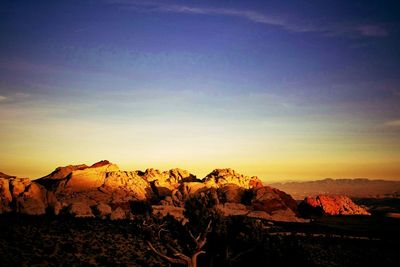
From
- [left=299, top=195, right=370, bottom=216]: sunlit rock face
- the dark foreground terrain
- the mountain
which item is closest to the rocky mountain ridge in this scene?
the mountain

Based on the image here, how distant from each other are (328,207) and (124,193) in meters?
67.6

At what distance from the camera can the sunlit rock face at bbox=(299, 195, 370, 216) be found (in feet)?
378

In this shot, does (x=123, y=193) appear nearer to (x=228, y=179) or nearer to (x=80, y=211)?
(x=80, y=211)

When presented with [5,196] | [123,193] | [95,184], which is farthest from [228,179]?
[5,196]

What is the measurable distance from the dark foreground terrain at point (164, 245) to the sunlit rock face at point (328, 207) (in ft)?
122

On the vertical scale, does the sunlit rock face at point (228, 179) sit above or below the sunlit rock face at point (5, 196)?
above

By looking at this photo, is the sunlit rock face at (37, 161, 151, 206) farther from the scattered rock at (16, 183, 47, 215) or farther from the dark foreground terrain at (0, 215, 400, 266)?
the dark foreground terrain at (0, 215, 400, 266)

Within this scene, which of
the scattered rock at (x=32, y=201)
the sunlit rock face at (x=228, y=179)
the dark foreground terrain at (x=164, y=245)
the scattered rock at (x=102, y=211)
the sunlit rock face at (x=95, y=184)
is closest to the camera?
the dark foreground terrain at (x=164, y=245)

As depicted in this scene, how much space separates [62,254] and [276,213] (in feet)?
234

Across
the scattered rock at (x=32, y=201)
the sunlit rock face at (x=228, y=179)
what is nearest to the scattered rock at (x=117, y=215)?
the scattered rock at (x=32, y=201)

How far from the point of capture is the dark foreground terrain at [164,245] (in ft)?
82.3

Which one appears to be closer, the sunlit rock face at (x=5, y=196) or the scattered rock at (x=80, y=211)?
the sunlit rock face at (x=5, y=196)

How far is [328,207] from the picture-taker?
118062mm

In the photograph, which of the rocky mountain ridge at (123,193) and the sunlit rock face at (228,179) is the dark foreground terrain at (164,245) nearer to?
the rocky mountain ridge at (123,193)
